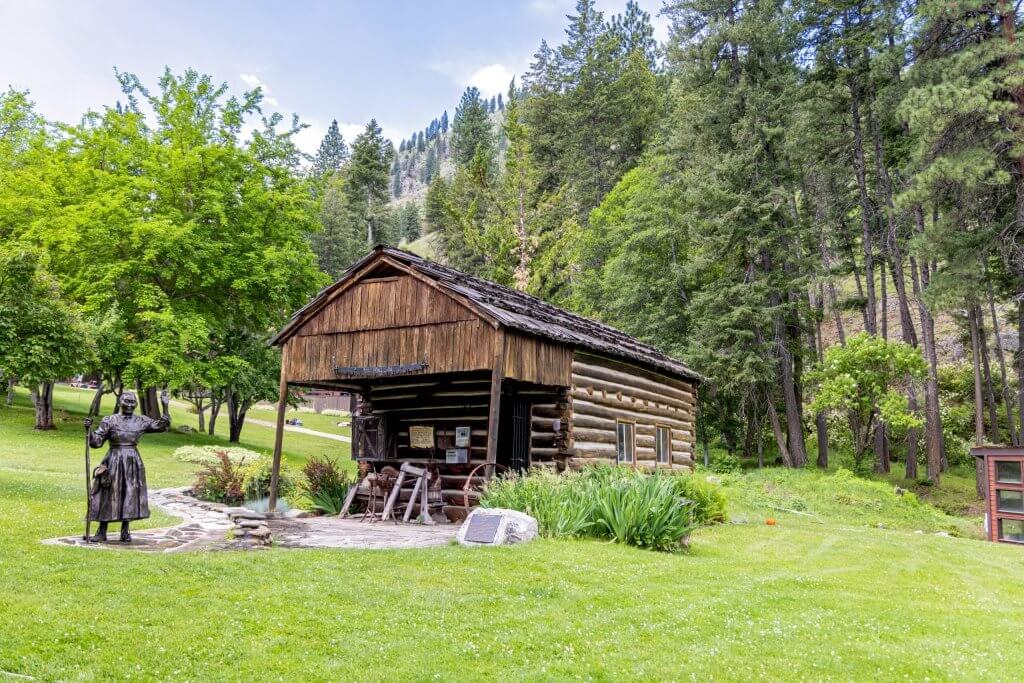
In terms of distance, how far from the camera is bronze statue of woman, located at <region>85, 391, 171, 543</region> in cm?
909

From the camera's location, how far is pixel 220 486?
55.2ft

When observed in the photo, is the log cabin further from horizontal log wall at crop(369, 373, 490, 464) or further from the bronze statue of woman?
the bronze statue of woman

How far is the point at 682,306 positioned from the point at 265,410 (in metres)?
43.4

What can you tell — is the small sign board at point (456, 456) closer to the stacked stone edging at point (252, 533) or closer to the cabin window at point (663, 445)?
the stacked stone edging at point (252, 533)

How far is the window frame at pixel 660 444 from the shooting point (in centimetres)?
2041

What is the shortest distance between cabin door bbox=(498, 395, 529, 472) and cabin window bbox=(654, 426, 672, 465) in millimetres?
5807

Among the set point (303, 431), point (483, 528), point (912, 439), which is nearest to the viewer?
point (483, 528)

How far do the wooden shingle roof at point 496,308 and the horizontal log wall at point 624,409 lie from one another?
556 millimetres

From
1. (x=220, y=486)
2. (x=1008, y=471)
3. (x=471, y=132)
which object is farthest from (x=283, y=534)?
(x=471, y=132)

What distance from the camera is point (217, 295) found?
2989 centimetres

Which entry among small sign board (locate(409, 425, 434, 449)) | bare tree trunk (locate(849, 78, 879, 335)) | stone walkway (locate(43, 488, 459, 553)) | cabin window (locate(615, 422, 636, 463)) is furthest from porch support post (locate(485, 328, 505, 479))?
bare tree trunk (locate(849, 78, 879, 335))

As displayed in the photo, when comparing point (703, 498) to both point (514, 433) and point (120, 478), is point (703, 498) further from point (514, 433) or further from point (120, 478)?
point (120, 478)

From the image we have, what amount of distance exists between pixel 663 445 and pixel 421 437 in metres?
8.15

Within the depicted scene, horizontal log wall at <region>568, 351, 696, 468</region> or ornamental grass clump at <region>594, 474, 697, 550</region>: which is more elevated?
horizontal log wall at <region>568, 351, 696, 468</region>
